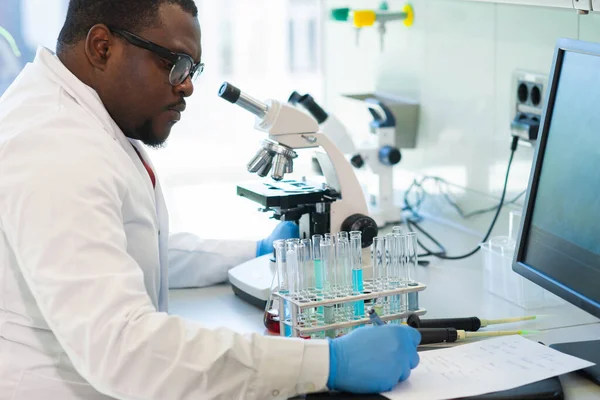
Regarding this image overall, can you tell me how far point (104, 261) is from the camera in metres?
1.16

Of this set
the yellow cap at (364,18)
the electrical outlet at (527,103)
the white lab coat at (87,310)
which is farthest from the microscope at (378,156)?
the white lab coat at (87,310)

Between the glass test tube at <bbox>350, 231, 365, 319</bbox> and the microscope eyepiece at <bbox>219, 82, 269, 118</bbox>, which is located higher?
the microscope eyepiece at <bbox>219, 82, 269, 118</bbox>

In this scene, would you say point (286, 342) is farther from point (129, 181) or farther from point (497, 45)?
point (497, 45)

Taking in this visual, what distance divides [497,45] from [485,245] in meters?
0.59

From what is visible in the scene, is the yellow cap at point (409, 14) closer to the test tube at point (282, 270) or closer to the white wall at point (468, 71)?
the white wall at point (468, 71)

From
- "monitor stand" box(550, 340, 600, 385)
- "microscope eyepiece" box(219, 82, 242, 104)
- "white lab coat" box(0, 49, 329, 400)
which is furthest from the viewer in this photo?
"microscope eyepiece" box(219, 82, 242, 104)

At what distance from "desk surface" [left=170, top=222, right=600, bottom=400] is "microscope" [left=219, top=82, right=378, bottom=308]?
0.06 m

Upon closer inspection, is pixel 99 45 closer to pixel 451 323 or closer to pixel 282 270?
→ pixel 282 270

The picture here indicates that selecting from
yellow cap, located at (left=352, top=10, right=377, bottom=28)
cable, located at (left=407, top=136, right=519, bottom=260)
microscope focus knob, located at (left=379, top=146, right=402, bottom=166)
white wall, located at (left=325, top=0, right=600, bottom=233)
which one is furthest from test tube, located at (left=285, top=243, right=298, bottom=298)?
yellow cap, located at (left=352, top=10, right=377, bottom=28)

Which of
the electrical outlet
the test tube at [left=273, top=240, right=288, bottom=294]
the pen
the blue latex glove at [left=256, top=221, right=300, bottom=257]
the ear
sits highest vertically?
the ear

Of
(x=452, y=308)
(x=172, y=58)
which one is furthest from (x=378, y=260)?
(x=172, y=58)

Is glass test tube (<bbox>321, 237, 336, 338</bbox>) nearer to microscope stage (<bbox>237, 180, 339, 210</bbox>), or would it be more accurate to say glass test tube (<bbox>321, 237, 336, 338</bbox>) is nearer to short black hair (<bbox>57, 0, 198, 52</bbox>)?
microscope stage (<bbox>237, 180, 339, 210</bbox>)

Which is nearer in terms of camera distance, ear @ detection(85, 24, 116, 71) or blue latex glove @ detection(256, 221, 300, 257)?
ear @ detection(85, 24, 116, 71)

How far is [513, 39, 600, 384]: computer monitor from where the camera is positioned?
1353 millimetres
